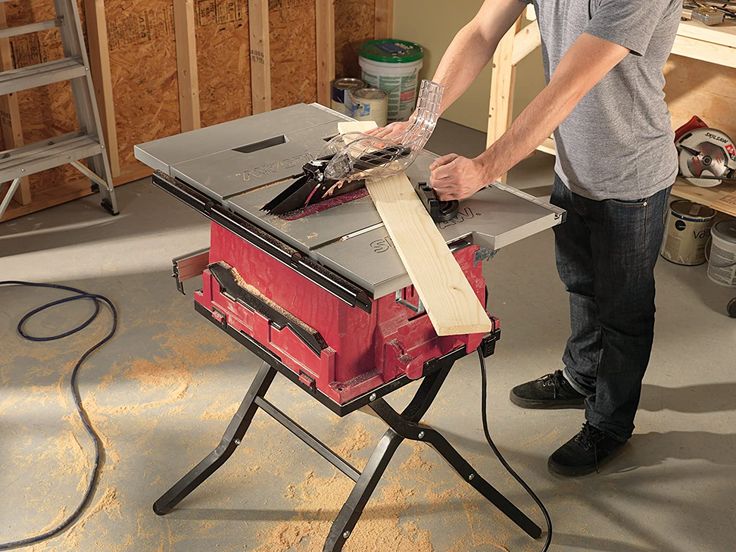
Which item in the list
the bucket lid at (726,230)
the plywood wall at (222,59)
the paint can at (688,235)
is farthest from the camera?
the plywood wall at (222,59)

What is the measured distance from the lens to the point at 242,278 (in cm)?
214

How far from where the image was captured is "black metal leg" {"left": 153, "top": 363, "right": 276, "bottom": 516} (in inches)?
98.3

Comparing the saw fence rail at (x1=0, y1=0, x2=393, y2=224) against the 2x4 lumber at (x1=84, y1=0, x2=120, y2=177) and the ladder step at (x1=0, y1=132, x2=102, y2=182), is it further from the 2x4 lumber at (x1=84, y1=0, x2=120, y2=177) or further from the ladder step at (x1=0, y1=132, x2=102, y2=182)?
the ladder step at (x1=0, y1=132, x2=102, y2=182)

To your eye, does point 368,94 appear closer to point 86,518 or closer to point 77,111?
point 77,111

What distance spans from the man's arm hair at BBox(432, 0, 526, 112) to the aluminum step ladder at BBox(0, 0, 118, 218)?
2.04 metres

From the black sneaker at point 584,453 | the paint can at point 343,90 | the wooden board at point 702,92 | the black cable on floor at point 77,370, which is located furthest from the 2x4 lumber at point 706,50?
the black cable on floor at point 77,370

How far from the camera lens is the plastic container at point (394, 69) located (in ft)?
16.6

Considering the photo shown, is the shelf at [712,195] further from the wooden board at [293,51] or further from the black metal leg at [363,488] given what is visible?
the wooden board at [293,51]

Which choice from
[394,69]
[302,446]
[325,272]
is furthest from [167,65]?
[325,272]

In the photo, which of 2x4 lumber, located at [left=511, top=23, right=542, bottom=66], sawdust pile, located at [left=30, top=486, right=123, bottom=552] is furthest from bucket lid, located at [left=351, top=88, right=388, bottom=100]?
sawdust pile, located at [left=30, top=486, right=123, bottom=552]

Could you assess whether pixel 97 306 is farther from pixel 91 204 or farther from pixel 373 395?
pixel 373 395

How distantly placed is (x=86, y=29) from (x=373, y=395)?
288cm

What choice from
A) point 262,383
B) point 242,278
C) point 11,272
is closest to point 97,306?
point 11,272

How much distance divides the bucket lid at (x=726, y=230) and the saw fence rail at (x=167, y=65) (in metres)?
2.27
